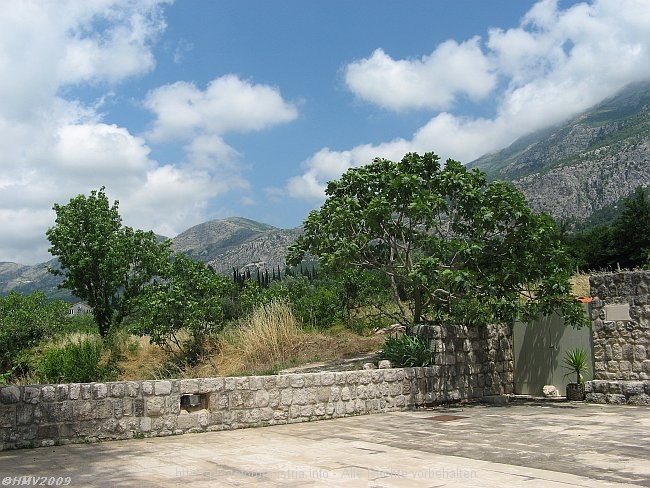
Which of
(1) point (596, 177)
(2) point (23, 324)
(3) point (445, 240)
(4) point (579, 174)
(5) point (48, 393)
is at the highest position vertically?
(4) point (579, 174)

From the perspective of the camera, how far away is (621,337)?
1119cm

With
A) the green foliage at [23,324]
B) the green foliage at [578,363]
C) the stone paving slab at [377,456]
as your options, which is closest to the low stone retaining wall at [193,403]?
the stone paving slab at [377,456]

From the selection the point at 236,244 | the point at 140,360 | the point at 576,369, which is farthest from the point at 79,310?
the point at 236,244

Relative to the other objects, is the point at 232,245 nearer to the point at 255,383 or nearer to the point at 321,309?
the point at 321,309

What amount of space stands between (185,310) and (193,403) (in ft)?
23.5

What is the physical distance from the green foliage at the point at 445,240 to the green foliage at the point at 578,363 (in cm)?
99

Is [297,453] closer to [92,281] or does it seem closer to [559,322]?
[559,322]

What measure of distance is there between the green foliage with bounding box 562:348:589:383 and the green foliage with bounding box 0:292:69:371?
617 inches

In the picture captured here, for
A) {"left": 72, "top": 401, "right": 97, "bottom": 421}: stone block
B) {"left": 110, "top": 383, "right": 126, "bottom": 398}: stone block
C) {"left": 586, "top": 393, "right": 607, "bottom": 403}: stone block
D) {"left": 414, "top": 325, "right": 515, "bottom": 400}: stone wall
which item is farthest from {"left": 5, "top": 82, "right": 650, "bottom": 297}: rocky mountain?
{"left": 586, "top": 393, "right": 607, "bottom": 403}: stone block

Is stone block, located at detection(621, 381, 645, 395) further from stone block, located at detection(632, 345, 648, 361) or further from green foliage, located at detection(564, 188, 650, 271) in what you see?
green foliage, located at detection(564, 188, 650, 271)

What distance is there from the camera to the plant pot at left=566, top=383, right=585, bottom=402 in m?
11.5

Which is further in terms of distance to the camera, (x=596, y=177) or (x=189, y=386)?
(x=596, y=177)

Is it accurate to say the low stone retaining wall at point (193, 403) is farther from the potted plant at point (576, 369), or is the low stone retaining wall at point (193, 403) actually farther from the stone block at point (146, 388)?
the potted plant at point (576, 369)

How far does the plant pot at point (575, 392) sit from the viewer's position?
37.6 ft
